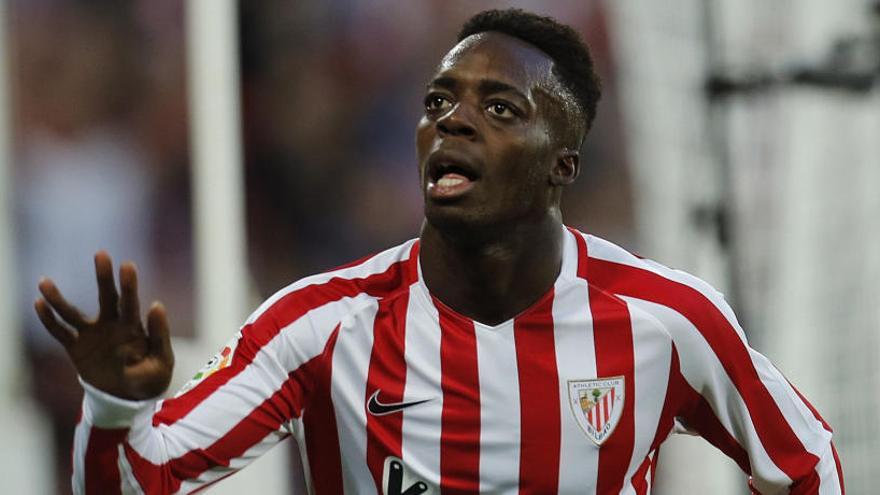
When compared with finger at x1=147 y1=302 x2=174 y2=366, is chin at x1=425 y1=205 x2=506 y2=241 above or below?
above

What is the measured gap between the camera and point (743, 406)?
8.66 ft

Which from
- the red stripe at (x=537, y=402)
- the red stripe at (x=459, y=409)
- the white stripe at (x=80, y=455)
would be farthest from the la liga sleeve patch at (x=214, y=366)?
the red stripe at (x=537, y=402)

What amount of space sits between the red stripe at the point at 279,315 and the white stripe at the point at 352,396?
0.21 ft

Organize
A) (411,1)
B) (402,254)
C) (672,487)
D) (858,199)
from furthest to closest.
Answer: (858,199)
(672,487)
(411,1)
(402,254)

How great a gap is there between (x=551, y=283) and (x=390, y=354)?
313 millimetres

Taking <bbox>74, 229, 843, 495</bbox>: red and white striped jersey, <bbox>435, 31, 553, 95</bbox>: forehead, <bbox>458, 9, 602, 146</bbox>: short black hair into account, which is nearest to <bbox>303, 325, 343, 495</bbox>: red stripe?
<bbox>74, 229, 843, 495</bbox>: red and white striped jersey

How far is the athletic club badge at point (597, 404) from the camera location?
102 inches

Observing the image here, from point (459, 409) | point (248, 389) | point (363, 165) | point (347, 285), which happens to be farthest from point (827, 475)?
Result: point (363, 165)

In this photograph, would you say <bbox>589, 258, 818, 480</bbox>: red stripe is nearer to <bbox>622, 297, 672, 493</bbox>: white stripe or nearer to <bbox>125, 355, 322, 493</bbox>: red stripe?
<bbox>622, 297, 672, 493</bbox>: white stripe

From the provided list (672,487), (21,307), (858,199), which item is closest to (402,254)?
(21,307)

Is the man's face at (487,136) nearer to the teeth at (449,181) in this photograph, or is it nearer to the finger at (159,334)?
the teeth at (449,181)

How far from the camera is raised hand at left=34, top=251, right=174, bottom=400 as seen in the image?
2.10m

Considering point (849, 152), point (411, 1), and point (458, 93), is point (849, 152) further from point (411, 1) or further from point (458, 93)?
point (458, 93)

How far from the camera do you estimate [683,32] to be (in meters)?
6.80
